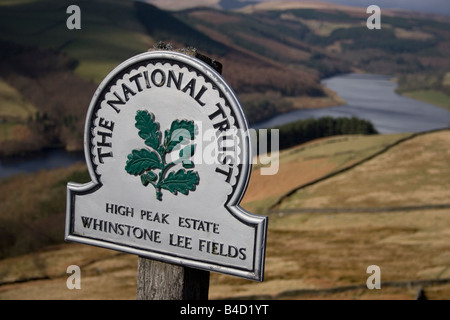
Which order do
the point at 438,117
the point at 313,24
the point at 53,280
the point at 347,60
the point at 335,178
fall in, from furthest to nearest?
1. the point at 313,24
2. the point at 347,60
3. the point at 438,117
4. the point at 335,178
5. the point at 53,280

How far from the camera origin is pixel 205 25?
74.0 metres

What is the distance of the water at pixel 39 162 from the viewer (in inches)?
989

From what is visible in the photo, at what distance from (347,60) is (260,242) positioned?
6864 centimetres

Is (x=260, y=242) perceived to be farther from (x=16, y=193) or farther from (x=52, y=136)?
(x=52, y=136)

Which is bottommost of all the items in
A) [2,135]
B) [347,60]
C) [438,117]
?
[2,135]

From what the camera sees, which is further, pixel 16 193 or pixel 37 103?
pixel 37 103

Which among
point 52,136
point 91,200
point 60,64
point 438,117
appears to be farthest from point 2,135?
point 438,117

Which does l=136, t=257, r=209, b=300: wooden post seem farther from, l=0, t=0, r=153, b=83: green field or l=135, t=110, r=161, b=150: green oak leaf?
l=0, t=0, r=153, b=83: green field

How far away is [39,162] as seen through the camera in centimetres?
2681

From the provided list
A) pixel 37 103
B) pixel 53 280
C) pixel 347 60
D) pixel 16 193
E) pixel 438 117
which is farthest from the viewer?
pixel 347 60

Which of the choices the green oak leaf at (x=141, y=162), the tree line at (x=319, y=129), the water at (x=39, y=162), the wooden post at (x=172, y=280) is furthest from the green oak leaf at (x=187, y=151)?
the tree line at (x=319, y=129)

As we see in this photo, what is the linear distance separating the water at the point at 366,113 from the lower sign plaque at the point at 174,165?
A: 22.5 m

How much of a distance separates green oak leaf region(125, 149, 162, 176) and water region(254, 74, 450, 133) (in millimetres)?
29970

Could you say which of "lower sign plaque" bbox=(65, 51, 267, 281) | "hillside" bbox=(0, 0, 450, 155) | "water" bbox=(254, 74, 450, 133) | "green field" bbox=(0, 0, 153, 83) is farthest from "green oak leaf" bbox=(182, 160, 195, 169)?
"green field" bbox=(0, 0, 153, 83)
